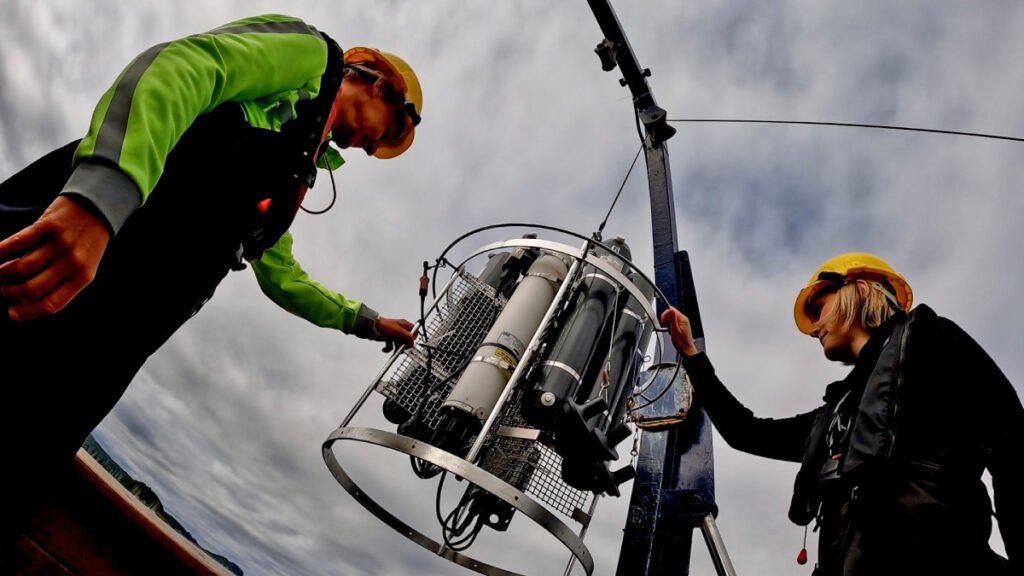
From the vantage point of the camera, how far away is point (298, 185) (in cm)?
188

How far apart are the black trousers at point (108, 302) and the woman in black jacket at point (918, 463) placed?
2114mm

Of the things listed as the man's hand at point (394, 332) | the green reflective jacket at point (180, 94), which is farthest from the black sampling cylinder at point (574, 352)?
the green reflective jacket at point (180, 94)

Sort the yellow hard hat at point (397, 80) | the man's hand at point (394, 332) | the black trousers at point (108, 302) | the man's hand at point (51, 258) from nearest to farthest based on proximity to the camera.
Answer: the man's hand at point (51, 258)
the black trousers at point (108, 302)
the yellow hard hat at point (397, 80)
the man's hand at point (394, 332)

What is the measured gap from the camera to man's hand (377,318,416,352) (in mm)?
3227

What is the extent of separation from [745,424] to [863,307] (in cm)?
88

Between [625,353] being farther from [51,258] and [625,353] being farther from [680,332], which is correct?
[51,258]

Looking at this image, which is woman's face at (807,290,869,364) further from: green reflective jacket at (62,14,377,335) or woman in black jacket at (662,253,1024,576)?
green reflective jacket at (62,14,377,335)

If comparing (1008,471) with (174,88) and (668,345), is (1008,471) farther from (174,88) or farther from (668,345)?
(668,345)

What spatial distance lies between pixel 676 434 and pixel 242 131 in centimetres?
336

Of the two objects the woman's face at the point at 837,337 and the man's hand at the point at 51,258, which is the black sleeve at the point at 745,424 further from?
the man's hand at the point at 51,258

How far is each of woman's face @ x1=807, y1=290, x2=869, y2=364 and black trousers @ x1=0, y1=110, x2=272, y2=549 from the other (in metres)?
2.67

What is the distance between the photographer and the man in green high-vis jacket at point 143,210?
1.02 m

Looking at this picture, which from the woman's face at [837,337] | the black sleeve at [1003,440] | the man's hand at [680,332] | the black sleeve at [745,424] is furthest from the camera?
the man's hand at [680,332]

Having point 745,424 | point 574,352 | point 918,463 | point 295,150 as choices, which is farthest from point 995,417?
point 295,150
